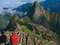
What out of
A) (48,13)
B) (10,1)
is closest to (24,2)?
(10,1)

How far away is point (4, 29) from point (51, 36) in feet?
2.04

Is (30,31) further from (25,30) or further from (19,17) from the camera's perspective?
(19,17)

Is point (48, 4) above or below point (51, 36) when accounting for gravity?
above

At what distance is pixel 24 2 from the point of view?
242cm

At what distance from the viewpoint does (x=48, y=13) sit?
7.91ft

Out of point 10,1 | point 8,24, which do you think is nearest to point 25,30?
point 8,24

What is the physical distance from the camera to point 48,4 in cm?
240

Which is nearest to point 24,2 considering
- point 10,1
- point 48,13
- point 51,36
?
point 10,1

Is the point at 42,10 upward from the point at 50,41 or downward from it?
upward

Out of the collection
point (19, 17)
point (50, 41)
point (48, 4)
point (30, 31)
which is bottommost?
point (50, 41)

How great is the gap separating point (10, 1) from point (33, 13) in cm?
34

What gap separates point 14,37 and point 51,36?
484mm

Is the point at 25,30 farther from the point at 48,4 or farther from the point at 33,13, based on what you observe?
the point at 48,4

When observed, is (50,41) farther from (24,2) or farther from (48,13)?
(24,2)
